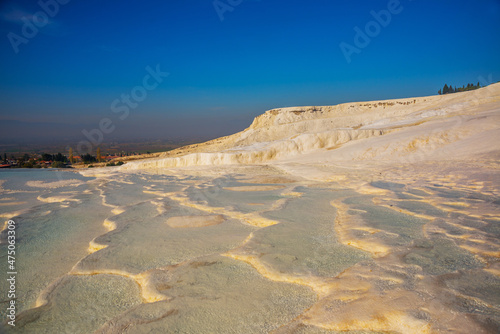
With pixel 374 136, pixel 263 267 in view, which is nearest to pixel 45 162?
pixel 374 136

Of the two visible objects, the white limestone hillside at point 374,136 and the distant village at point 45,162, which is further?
the distant village at point 45,162

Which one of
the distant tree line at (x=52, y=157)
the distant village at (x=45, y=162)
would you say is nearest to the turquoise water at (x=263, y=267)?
the distant village at (x=45, y=162)

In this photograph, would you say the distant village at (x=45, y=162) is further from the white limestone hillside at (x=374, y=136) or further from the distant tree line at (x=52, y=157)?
the white limestone hillside at (x=374, y=136)

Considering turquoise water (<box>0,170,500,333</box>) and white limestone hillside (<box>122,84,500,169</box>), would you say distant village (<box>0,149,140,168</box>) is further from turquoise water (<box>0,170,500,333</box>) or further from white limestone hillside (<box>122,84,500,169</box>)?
turquoise water (<box>0,170,500,333</box>)

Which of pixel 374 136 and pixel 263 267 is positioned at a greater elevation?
pixel 374 136

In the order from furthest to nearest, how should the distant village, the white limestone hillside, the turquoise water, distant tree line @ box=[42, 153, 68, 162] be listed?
distant tree line @ box=[42, 153, 68, 162] → the distant village → the white limestone hillside → the turquoise water

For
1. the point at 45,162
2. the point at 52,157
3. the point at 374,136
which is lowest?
the point at 45,162

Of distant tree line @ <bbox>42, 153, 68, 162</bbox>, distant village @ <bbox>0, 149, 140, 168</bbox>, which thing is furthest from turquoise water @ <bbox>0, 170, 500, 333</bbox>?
distant tree line @ <bbox>42, 153, 68, 162</bbox>

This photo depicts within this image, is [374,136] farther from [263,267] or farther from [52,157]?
[52,157]

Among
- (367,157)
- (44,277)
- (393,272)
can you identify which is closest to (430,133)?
(367,157)
